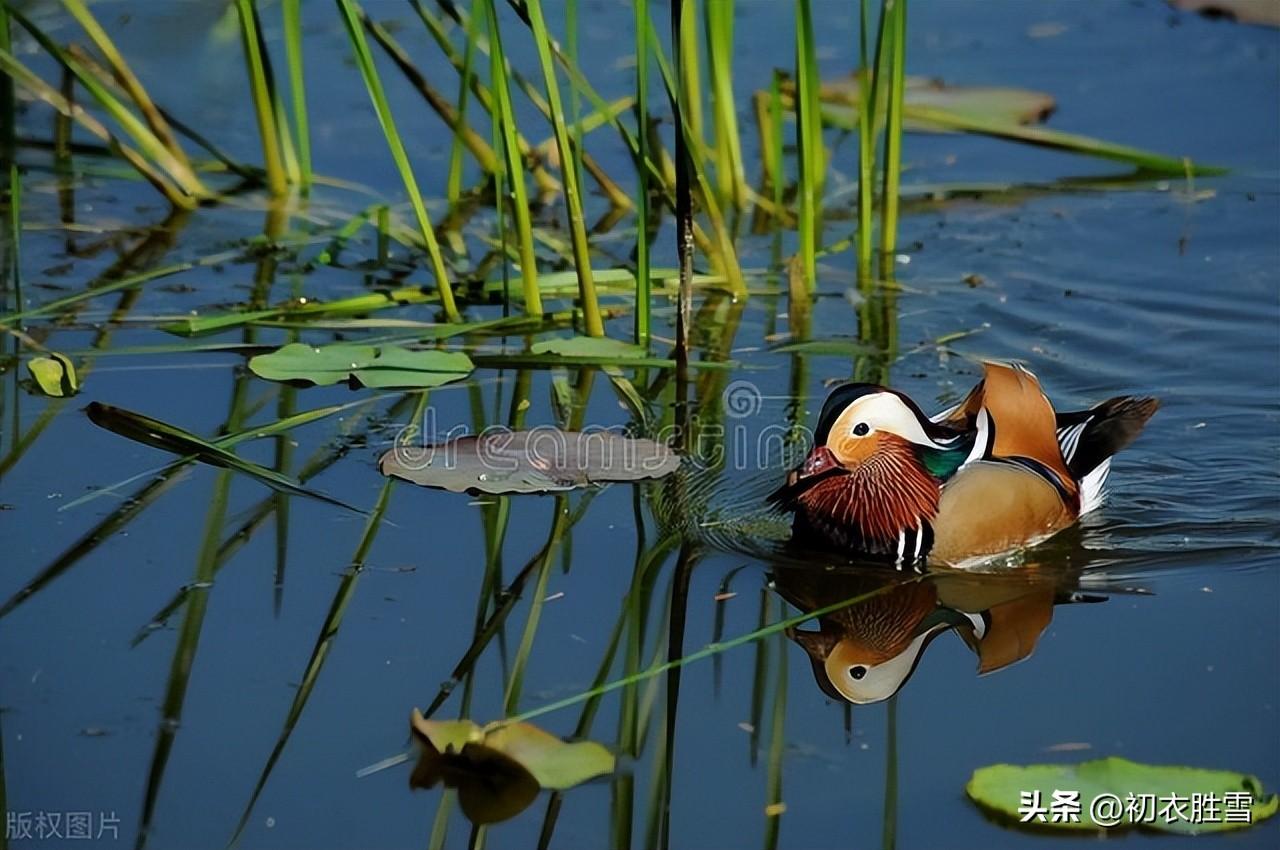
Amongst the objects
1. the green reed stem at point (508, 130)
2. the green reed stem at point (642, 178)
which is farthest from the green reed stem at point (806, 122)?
the green reed stem at point (508, 130)

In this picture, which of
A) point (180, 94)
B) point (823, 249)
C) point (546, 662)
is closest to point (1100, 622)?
point (546, 662)

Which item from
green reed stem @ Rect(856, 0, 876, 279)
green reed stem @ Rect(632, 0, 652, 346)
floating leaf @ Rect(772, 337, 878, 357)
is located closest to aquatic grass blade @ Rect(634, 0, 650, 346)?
green reed stem @ Rect(632, 0, 652, 346)

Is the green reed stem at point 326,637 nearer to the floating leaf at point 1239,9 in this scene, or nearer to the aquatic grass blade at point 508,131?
→ the aquatic grass blade at point 508,131

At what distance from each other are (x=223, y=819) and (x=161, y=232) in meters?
4.21

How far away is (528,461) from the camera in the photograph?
17.3 ft

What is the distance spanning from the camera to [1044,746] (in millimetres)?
3881

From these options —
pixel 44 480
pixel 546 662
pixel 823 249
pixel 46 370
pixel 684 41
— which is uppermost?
pixel 684 41

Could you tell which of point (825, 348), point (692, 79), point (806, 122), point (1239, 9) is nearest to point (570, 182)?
point (806, 122)

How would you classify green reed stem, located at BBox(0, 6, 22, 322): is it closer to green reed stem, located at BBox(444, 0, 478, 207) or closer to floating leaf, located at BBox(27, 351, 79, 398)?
floating leaf, located at BBox(27, 351, 79, 398)

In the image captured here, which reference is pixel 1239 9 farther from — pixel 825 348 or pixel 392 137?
pixel 392 137

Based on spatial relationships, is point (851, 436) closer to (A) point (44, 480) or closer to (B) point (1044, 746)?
(B) point (1044, 746)

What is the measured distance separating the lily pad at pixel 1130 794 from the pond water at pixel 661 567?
0.18 feet

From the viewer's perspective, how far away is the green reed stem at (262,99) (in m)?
6.71

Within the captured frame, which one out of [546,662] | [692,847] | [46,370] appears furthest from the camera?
[46,370]
